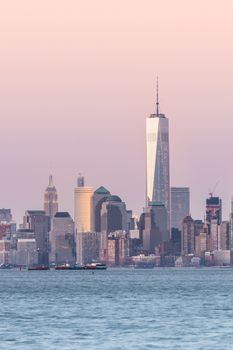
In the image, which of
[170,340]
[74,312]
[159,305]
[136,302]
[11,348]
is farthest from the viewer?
[136,302]

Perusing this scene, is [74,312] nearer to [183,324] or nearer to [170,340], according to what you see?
[183,324]

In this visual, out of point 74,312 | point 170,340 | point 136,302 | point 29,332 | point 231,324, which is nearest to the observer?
point 170,340

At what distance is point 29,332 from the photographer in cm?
9806

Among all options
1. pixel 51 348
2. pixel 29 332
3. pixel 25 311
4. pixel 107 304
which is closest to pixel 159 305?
pixel 107 304

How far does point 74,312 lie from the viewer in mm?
125250

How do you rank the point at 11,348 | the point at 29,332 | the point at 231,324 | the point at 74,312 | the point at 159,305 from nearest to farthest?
the point at 11,348, the point at 29,332, the point at 231,324, the point at 74,312, the point at 159,305

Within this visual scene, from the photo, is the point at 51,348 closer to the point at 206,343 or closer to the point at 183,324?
→ the point at 206,343

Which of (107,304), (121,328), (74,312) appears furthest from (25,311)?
(121,328)

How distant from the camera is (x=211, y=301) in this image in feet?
500

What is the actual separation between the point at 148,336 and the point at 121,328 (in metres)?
8.26

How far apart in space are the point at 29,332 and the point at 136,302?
178 feet

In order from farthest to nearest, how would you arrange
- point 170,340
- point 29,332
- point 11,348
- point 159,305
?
point 159,305 < point 29,332 < point 170,340 < point 11,348

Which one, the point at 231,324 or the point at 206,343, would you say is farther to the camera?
the point at 231,324

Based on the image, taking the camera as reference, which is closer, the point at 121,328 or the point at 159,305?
the point at 121,328
